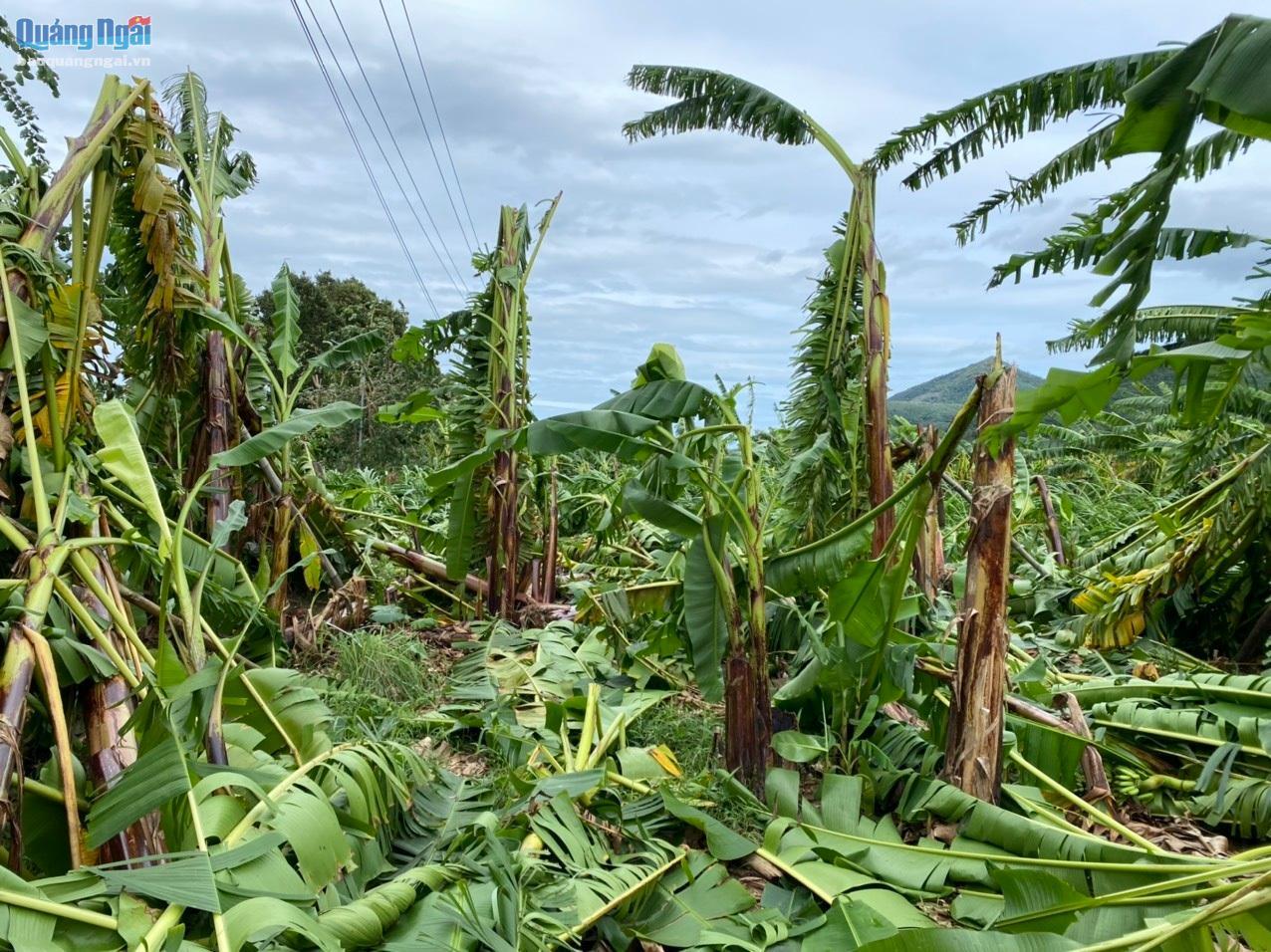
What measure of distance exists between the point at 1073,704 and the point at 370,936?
324 centimetres

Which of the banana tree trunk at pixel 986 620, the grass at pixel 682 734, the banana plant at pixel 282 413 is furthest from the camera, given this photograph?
the banana plant at pixel 282 413

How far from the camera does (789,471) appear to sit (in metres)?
4.84

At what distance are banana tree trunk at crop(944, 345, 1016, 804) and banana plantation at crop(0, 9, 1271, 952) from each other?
1 centimetres

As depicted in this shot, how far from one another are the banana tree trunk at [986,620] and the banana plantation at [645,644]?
0.01m

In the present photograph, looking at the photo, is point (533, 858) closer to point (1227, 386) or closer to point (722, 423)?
point (722, 423)

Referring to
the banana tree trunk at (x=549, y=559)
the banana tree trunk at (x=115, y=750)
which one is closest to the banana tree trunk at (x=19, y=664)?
the banana tree trunk at (x=115, y=750)

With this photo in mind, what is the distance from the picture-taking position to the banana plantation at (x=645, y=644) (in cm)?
224

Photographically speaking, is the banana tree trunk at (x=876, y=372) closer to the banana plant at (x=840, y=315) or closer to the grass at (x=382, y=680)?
the banana plant at (x=840, y=315)

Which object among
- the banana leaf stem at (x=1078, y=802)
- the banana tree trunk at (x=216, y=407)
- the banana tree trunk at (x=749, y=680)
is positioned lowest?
the banana leaf stem at (x=1078, y=802)

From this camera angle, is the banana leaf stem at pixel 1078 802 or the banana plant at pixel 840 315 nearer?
the banana leaf stem at pixel 1078 802

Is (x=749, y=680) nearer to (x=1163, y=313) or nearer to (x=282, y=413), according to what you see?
(x=282, y=413)

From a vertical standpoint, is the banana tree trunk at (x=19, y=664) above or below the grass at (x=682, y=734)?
above

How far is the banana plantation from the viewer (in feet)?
7.35

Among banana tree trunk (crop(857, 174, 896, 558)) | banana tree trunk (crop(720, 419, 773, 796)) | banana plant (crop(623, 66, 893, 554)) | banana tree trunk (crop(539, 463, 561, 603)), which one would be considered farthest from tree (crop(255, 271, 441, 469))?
banana tree trunk (crop(720, 419, 773, 796))
